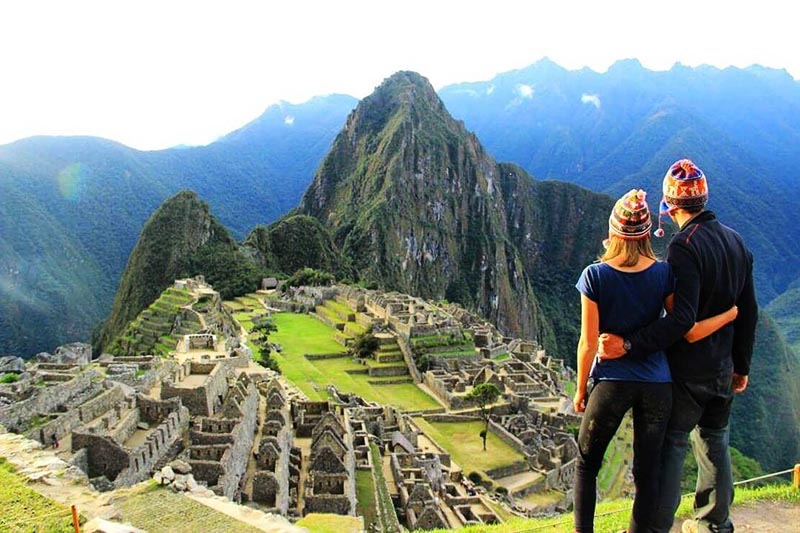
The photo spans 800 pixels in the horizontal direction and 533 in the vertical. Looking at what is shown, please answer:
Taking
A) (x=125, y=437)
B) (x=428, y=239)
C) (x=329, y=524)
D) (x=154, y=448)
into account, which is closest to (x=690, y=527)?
(x=329, y=524)

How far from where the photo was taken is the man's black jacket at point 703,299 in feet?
14.5

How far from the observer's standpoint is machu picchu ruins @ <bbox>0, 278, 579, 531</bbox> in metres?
12.5

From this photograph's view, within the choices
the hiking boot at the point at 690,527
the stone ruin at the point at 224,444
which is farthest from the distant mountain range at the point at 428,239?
the hiking boot at the point at 690,527

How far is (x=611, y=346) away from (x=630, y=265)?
62cm

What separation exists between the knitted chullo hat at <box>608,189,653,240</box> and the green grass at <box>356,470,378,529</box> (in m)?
11.1

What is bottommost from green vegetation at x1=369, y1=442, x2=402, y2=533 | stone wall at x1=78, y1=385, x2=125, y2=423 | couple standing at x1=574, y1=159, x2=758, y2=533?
green vegetation at x1=369, y1=442, x2=402, y2=533

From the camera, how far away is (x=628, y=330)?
4.54m

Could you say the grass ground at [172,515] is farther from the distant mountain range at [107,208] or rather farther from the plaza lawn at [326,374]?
the distant mountain range at [107,208]

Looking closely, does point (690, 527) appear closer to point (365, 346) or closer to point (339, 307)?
point (365, 346)

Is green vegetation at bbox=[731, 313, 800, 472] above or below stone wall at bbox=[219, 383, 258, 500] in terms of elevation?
below

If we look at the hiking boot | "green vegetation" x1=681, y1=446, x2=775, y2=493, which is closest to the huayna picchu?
"green vegetation" x1=681, y1=446, x2=775, y2=493

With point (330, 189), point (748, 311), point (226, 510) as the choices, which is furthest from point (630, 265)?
point (330, 189)

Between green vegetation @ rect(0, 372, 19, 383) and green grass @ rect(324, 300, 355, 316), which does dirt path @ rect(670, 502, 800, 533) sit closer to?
green vegetation @ rect(0, 372, 19, 383)

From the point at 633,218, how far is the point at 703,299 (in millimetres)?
807
